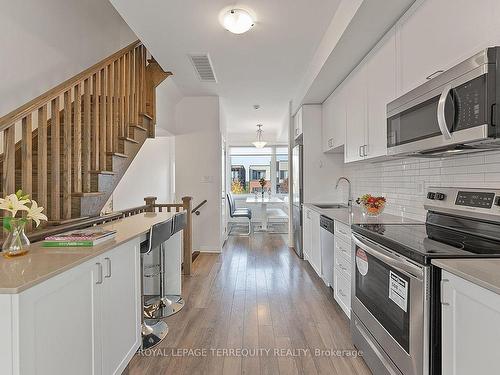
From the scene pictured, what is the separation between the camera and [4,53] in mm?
2422

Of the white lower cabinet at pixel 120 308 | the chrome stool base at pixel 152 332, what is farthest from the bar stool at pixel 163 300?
the white lower cabinet at pixel 120 308

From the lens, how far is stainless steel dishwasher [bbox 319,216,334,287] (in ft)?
10.2

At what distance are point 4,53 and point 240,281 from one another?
10.4ft

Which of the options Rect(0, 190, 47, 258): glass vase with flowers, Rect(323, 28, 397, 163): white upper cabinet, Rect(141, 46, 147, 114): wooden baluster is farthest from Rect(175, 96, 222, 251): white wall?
Rect(0, 190, 47, 258): glass vase with flowers

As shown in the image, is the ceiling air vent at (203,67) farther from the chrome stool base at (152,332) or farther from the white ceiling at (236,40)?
the chrome stool base at (152,332)

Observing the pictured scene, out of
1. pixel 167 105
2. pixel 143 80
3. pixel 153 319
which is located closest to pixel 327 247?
pixel 153 319

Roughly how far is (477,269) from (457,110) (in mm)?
747

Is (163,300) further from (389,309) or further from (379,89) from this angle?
(379,89)

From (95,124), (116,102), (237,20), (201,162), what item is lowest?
(201,162)

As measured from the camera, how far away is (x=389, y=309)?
66.5 inches

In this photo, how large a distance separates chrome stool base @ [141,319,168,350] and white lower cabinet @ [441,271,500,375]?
6.34ft

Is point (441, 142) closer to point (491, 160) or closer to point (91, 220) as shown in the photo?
point (491, 160)

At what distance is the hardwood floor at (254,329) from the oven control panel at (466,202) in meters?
1.17

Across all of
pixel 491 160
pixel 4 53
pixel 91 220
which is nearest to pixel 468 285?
pixel 491 160
